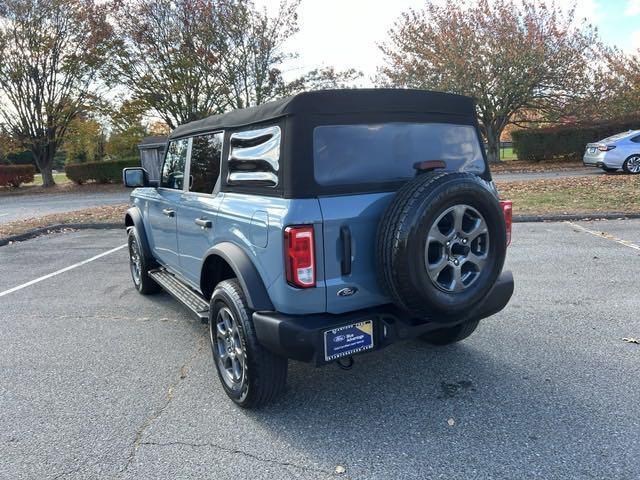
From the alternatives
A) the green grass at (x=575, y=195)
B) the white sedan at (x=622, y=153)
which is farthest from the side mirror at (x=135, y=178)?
the white sedan at (x=622, y=153)

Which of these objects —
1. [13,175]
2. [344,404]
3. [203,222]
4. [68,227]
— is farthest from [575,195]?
[13,175]

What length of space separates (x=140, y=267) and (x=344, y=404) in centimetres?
328

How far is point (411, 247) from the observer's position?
2551mm

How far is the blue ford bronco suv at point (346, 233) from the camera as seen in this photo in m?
2.63

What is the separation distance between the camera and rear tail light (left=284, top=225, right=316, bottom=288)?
2.57m

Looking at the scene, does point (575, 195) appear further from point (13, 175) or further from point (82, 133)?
point (13, 175)

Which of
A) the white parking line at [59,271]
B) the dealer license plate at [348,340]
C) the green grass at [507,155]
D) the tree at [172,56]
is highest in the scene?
the tree at [172,56]

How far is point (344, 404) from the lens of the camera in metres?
3.09

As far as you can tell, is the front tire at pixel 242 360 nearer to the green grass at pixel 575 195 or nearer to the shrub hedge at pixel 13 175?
the green grass at pixel 575 195

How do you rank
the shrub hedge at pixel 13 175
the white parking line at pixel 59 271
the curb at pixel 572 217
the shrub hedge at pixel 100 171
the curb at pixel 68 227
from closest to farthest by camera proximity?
the white parking line at pixel 59 271, the curb at pixel 572 217, the curb at pixel 68 227, the shrub hedge at pixel 100 171, the shrub hedge at pixel 13 175

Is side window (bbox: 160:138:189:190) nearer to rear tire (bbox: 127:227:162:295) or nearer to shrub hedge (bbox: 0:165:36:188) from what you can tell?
rear tire (bbox: 127:227:162:295)

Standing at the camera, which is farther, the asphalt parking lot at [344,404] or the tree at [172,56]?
the tree at [172,56]

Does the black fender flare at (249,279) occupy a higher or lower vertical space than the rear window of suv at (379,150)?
lower

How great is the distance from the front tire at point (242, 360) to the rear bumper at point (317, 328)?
139 millimetres
